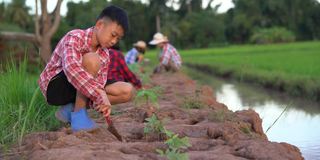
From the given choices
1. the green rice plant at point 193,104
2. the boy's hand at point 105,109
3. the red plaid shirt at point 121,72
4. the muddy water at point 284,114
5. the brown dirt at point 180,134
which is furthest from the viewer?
the red plaid shirt at point 121,72

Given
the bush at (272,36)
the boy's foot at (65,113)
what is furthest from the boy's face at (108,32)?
the bush at (272,36)

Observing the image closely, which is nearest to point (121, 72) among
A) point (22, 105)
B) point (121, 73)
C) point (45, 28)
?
point (121, 73)

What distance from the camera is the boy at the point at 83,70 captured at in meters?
3.16

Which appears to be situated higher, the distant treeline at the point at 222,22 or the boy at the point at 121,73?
the boy at the point at 121,73

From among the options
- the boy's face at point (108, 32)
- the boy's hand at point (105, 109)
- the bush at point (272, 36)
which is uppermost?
the boy's face at point (108, 32)

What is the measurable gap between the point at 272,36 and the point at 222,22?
16.9 ft

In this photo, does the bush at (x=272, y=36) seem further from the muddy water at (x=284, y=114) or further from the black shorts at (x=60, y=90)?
the black shorts at (x=60, y=90)

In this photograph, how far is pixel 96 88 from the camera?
315 centimetres

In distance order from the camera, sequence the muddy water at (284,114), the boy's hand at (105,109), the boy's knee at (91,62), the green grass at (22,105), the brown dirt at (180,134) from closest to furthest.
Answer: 1. the brown dirt at (180,134)
2. the boy's hand at (105,109)
3. the boy's knee at (91,62)
4. the green grass at (22,105)
5. the muddy water at (284,114)

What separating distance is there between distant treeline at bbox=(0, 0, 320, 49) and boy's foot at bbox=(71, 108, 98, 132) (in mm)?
39218

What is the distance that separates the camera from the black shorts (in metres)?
3.36

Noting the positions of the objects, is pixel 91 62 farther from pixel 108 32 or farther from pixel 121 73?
pixel 121 73

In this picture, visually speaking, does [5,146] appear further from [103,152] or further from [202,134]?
[202,134]

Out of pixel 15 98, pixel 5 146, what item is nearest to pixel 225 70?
pixel 15 98
